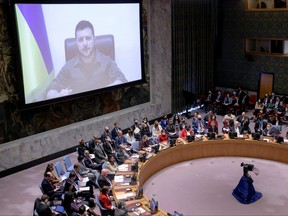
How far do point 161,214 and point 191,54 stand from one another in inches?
500

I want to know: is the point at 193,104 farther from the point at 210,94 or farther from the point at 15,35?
the point at 15,35

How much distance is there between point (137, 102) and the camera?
1691 cm

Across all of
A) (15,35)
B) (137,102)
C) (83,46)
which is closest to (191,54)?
(137,102)

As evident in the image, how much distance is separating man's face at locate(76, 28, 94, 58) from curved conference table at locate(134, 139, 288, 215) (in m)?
4.74

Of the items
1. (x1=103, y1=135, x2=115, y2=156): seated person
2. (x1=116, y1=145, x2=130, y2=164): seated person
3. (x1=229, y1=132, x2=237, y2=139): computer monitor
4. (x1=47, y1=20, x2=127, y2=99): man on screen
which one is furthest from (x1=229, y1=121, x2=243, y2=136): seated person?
(x1=47, y1=20, x2=127, y2=99): man on screen

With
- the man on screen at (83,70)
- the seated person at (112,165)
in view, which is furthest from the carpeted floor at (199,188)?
the man on screen at (83,70)

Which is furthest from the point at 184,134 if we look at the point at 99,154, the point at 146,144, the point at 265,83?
the point at 265,83

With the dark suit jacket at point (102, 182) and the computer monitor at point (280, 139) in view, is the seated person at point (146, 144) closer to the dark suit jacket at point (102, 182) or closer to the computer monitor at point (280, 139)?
the dark suit jacket at point (102, 182)

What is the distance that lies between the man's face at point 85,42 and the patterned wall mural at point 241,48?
9.66m

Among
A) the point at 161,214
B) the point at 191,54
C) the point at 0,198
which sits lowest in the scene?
the point at 0,198

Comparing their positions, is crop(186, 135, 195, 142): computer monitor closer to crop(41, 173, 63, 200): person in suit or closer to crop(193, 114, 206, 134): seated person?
crop(193, 114, 206, 134): seated person

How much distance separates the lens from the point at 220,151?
13.3 meters

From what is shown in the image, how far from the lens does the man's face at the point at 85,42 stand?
13724 mm

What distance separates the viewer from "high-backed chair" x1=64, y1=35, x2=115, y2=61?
13428 millimetres
